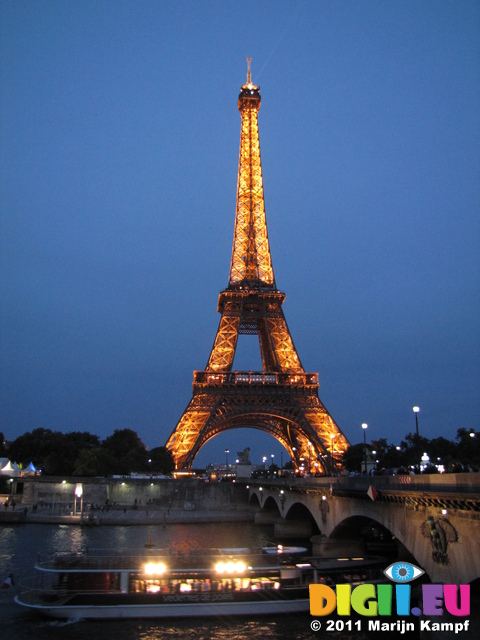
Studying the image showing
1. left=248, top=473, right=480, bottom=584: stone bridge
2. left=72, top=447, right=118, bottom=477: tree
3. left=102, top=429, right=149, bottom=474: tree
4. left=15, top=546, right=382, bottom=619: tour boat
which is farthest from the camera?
left=102, top=429, right=149, bottom=474: tree

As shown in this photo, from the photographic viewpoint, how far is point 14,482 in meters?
76.8

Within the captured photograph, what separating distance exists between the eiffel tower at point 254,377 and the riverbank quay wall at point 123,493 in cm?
417

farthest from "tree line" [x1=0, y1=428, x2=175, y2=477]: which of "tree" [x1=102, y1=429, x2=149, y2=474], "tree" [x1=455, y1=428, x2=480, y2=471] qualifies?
"tree" [x1=455, y1=428, x2=480, y2=471]

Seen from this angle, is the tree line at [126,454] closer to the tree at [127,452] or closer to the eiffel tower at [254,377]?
the tree at [127,452]

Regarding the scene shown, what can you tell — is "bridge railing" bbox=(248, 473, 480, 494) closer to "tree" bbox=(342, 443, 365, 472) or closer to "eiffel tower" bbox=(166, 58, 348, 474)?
"eiffel tower" bbox=(166, 58, 348, 474)

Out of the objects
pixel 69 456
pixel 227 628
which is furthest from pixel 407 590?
pixel 69 456

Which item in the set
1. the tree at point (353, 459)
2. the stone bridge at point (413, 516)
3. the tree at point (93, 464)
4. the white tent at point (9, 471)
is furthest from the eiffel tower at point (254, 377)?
the stone bridge at point (413, 516)

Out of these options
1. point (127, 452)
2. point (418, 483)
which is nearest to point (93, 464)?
point (127, 452)

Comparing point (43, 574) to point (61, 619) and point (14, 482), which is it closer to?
point (61, 619)

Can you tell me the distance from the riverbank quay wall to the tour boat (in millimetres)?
50479

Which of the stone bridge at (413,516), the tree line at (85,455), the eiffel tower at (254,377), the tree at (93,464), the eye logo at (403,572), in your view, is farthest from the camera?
the tree line at (85,455)

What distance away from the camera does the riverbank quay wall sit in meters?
75.1

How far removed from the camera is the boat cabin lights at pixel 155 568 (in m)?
24.5

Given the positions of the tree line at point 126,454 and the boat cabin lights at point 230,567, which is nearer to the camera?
the boat cabin lights at point 230,567
